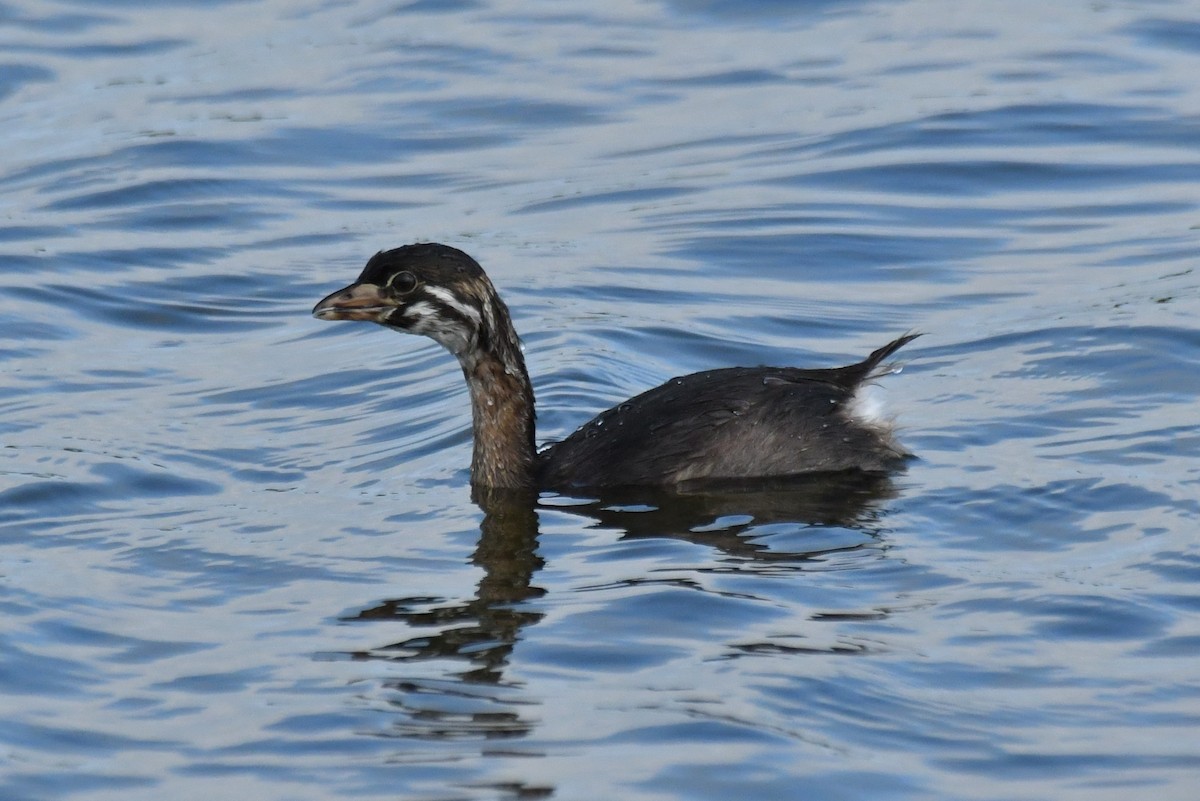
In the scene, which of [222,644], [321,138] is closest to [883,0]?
[321,138]

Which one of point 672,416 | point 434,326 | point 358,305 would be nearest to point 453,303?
point 434,326

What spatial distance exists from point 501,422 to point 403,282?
0.91 m

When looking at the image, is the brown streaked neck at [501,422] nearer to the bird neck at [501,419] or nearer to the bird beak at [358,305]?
the bird neck at [501,419]

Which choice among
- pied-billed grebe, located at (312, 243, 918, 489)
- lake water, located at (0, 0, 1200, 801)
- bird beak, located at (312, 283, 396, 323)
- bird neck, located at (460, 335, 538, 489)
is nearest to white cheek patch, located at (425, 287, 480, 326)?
pied-billed grebe, located at (312, 243, 918, 489)

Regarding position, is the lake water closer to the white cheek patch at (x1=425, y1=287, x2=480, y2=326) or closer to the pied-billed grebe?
the pied-billed grebe

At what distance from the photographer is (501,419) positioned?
1024 cm

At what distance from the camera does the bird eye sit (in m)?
9.85

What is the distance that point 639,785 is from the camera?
641 cm

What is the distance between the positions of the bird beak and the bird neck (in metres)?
0.67

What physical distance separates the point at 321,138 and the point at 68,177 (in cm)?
234

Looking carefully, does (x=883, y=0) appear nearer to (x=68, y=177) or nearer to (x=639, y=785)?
(x=68, y=177)

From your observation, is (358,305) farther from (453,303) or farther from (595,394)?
(595,394)

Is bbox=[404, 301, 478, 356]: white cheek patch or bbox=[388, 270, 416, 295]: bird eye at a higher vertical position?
bbox=[388, 270, 416, 295]: bird eye

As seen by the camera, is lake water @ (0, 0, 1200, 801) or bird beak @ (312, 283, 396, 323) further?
bird beak @ (312, 283, 396, 323)
